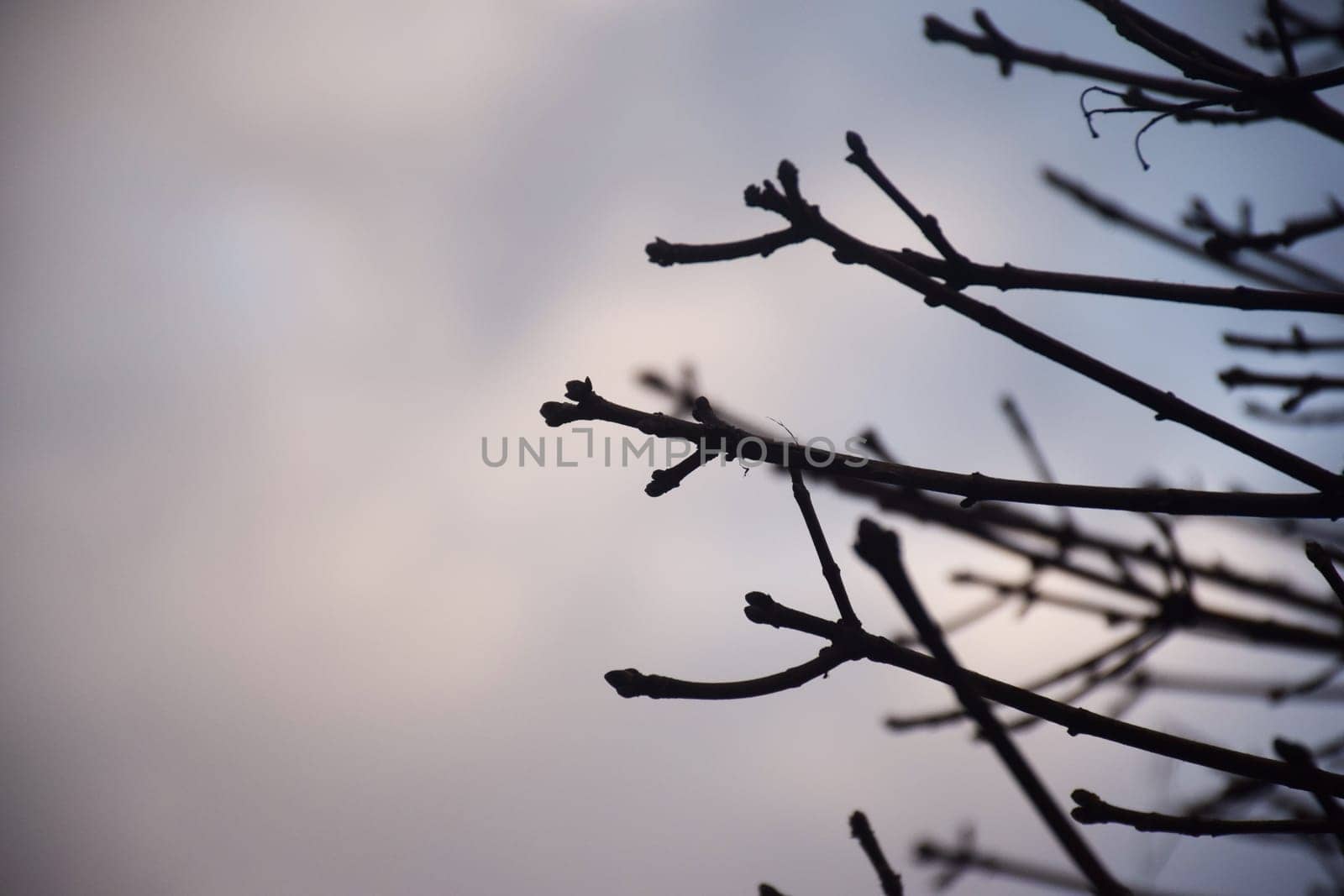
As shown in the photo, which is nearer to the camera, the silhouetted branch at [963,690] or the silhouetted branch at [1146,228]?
the silhouetted branch at [963,690]

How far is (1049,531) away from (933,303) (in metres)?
1.23

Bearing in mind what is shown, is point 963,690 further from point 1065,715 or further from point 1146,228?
point 1146,228

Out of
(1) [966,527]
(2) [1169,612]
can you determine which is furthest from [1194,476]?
(1) [966,527]

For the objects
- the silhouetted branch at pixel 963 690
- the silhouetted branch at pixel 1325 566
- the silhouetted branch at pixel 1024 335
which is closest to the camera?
the silhouetted branch at pixel 963 690

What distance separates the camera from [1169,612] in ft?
8.50

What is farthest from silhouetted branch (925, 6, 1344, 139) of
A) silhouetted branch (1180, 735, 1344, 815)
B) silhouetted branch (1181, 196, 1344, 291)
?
silhouetted branch (1180, 735, 1344, 815)

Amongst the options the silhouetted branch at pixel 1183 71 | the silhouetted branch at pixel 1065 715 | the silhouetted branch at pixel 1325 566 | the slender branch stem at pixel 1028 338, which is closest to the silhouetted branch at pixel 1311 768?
the silhouetted branch at pixel 1065 715

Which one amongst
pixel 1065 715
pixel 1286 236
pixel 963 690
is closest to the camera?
pixel 963 690

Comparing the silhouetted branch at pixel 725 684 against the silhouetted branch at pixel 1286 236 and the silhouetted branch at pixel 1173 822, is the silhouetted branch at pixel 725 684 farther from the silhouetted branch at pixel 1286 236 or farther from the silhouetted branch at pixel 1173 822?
the silhouetted branch at pixel 1286 236

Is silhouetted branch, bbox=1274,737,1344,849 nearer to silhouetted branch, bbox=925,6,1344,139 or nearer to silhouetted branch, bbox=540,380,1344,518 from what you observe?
silhouetted branch, bbox=540,380,1344,518

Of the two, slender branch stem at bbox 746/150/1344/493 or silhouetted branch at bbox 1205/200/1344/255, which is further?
silhouetted branch at bbox 1205/200/1344/255

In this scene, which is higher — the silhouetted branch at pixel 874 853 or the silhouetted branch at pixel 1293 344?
the silhouetted branch at pixel 1293 344

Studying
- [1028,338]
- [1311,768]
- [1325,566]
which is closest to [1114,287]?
[1028,338]

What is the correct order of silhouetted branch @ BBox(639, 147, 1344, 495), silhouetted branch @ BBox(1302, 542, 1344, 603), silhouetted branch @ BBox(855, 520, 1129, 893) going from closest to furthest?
silhouetted branch @ BBox(855, 520, 1129, 893), silhouetted branch @ BBox(639, 147, 1344, 495), silhouetted branch @ BBox(1302, 542, 1344, 603)
